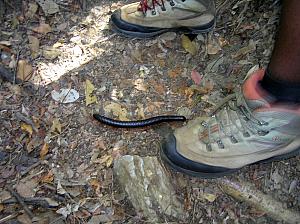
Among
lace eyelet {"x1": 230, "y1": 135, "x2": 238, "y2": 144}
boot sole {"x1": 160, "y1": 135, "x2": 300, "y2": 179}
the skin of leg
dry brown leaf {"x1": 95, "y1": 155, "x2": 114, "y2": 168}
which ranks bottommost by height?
dry brown leaf {"x1": 95, "y1": 155, "x2": 114, "y2": 168}

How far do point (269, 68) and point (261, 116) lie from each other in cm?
23

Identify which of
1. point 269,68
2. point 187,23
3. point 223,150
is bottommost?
point 223,150

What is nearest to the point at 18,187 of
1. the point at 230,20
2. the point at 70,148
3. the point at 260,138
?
the point at 70,148

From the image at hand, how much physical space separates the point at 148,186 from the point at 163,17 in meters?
1.12

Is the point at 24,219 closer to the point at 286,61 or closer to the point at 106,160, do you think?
the point at 106,160

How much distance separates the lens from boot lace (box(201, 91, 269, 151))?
218cm

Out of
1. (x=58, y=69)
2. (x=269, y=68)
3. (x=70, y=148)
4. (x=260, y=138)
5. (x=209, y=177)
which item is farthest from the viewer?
(x=58, y=69)

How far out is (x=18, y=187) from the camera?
2371mm

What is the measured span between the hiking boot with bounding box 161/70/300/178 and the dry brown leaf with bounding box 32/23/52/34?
3.98 feet

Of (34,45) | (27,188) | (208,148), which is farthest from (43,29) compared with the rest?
(208,148)

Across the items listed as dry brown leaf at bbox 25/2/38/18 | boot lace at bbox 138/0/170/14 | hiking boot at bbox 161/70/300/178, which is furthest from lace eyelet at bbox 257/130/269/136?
dry brown leaf at bbox 25/2/38/18

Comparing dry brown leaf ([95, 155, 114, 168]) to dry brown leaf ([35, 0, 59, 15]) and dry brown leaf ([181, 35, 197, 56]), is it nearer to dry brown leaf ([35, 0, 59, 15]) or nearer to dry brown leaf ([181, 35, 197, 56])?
dry brown leaf ([181, 35, 197, 56])

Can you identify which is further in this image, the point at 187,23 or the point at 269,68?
the point at 187,23

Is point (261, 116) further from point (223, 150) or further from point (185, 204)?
point (185, 204)
